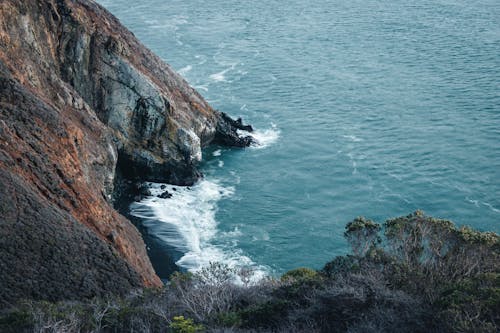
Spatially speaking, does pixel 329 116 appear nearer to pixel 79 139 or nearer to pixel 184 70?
pixel 184 70

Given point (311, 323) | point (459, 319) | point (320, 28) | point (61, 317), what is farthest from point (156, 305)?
point (320, 28)

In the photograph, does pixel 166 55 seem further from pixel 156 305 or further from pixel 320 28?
pixel 156 305

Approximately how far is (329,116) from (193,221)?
30124mm

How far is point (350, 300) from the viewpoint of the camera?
34875 mm

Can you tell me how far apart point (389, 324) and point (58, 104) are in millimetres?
40552

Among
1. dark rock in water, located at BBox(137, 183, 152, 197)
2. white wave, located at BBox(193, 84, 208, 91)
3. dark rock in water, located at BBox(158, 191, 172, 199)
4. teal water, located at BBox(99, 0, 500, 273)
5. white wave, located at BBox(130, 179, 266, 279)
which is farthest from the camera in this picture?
white wave, located at BBox(193, 84, 208, 91)

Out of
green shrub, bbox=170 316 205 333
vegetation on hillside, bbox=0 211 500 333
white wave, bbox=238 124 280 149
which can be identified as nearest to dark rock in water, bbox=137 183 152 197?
white wave, bbox=238 124 280 149

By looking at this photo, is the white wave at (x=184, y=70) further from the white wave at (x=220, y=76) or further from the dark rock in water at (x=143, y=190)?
the dark rock in water at (x=143, y=190)

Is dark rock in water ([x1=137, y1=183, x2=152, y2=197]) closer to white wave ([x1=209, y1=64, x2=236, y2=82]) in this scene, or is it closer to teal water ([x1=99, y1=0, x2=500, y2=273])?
teal water ([x1=99, y1=0, x2=500, y2=273])

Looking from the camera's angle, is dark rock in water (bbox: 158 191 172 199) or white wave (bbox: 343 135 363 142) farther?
white wave (bbox: 343 135 363 142)

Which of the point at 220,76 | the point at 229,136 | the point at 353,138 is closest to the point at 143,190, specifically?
the point at 229,136

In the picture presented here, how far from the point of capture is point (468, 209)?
65.8 meters

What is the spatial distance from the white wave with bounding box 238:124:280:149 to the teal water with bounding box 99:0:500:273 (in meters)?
0.31

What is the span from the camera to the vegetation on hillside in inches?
1278
